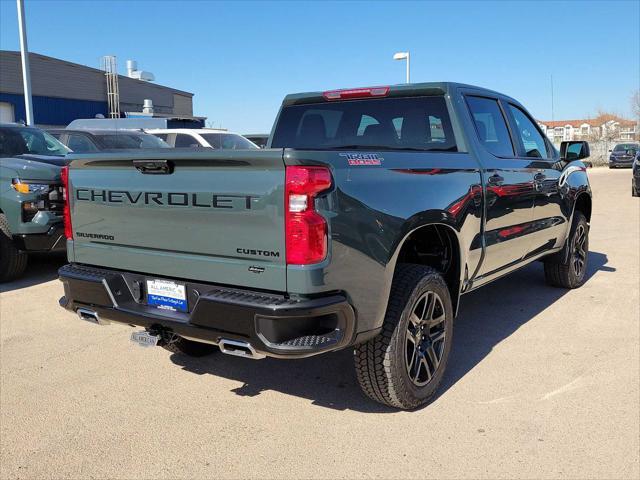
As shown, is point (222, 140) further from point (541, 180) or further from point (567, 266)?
point (541, 180)

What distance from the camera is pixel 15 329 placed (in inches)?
198

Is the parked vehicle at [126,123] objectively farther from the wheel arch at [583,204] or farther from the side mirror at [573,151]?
the side mirror at [573,151]

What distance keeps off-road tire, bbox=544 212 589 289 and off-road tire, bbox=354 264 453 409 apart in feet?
10.6

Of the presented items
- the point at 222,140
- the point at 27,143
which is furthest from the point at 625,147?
the point at 27,143

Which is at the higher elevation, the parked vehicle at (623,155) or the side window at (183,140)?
the side window at (183,140)

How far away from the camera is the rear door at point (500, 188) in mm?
4227

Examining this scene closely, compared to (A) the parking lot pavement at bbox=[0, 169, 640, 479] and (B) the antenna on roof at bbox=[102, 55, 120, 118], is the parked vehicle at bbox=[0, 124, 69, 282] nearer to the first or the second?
(A) the parking lot pavement at bbox=[0, 169, 640, 479]

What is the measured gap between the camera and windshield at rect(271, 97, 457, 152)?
424 centimetres

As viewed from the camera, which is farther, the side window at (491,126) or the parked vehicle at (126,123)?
the parked vehicle at (126,123)

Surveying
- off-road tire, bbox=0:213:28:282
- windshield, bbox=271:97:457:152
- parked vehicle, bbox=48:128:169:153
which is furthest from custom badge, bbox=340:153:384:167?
parked vehicle, bbox=48:128:169:153

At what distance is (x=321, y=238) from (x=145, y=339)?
1.28 metres

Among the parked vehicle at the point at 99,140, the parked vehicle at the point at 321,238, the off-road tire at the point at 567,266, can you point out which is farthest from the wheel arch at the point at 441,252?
the parked vehicle at the point at 99,140

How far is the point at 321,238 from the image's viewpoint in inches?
106

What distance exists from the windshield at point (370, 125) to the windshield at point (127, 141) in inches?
198
